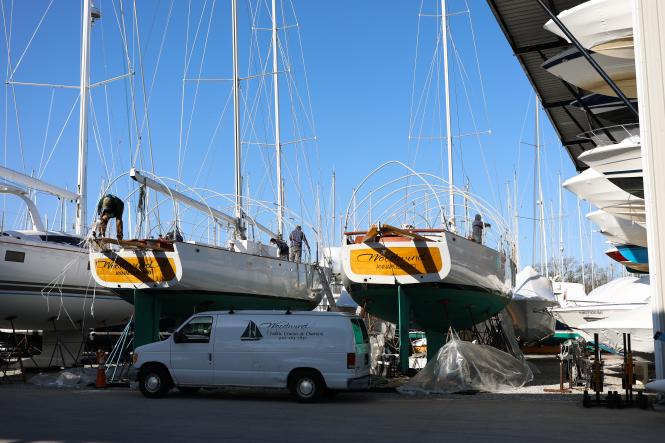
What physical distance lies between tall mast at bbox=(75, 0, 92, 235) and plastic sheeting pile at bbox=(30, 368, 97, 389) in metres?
7.15

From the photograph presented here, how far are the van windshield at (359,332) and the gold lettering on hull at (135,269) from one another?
18.1ft

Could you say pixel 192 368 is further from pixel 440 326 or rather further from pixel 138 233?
pixel 440 326

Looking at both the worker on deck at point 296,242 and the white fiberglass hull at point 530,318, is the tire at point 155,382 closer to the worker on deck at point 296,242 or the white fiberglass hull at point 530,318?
the worker on deck at point 296,242

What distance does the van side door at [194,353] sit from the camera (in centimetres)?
1476

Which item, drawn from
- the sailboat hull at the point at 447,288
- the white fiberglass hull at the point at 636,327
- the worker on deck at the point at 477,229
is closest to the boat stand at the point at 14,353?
the sailboat hull at the point at 447,288

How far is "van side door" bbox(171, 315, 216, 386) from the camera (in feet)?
48.4

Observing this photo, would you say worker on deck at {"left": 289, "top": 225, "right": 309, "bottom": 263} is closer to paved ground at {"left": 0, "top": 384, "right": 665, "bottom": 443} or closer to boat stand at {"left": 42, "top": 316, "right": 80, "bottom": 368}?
boat stand at {"left": 42, "top": 316, "right": 80, "bottom": 368}

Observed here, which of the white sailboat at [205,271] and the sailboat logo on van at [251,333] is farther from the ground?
the white sailboat at [205,271]


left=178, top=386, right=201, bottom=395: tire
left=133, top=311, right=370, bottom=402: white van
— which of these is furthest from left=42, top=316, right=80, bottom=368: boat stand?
left=133, top=311, right=370, bottom=402: white van

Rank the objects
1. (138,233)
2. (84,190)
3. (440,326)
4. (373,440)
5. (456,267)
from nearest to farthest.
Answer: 1. (373,440)
2. (456,267)
3. (138,233)
4. (440,326)
5. (84,190)

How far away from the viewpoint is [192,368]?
48.7 feet

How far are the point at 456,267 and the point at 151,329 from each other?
8.05 m

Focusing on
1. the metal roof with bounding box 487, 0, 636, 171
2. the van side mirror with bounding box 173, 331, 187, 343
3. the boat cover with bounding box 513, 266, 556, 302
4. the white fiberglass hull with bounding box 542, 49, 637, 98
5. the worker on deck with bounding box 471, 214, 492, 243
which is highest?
the metal roof with bounding box 487, 0, 636, 171

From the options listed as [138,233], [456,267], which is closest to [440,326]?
[456,267]
